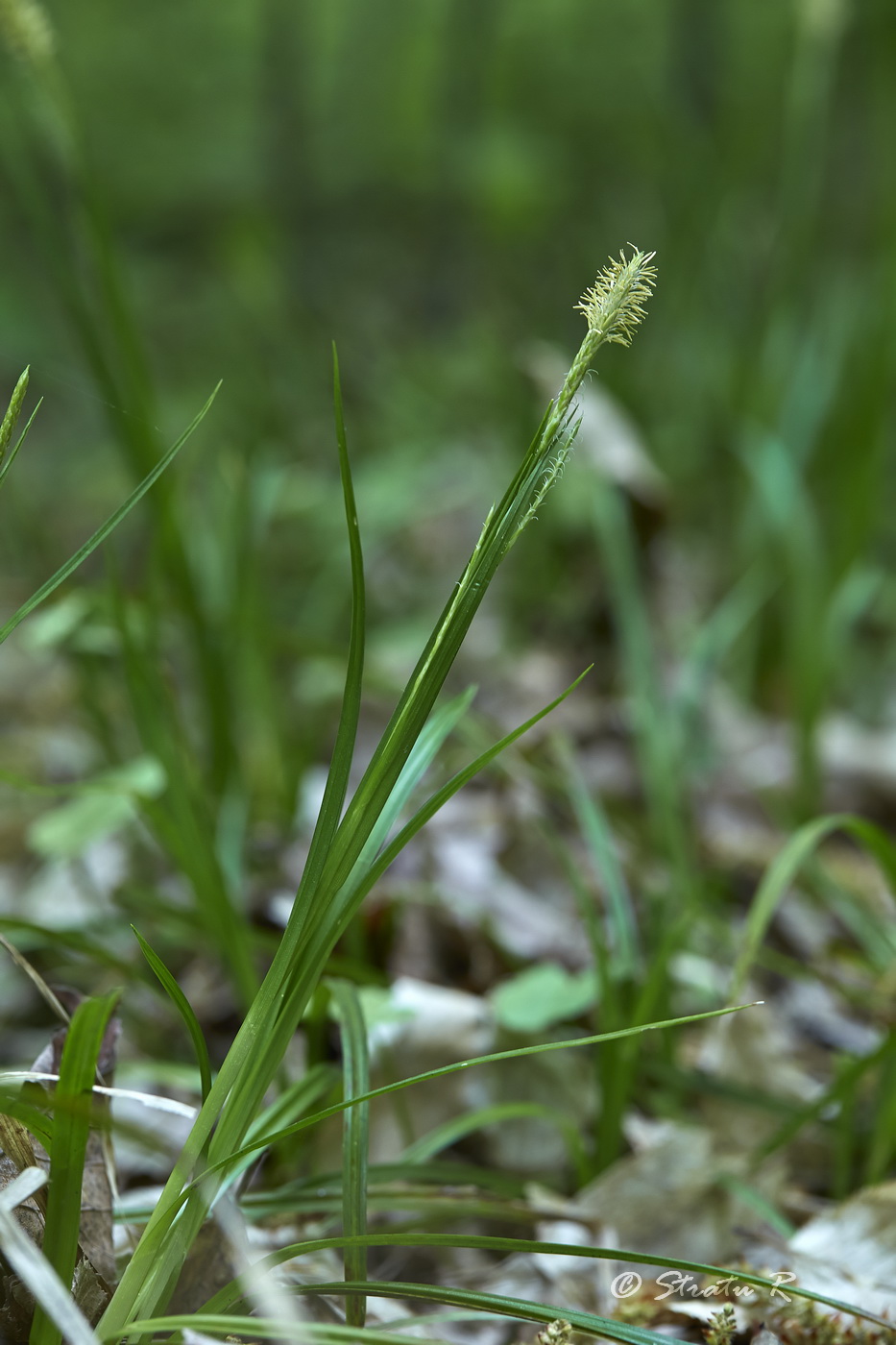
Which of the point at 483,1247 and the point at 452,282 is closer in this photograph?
the point at 483,1247

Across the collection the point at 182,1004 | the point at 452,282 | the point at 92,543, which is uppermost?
the point at 452,282

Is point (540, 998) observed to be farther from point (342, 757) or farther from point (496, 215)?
point (496, 215)

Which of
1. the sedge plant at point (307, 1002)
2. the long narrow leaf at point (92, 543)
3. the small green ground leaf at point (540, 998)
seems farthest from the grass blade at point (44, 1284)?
the small green ground leaf at point (540, 998)

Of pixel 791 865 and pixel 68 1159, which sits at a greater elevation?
pixel 791 865

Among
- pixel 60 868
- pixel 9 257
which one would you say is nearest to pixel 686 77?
pixel 60 868

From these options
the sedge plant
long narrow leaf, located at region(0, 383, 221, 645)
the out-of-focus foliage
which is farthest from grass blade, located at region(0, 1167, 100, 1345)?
the out-of-focus foliage

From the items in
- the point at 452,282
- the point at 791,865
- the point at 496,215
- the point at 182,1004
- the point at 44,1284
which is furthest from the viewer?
the point at 452,282

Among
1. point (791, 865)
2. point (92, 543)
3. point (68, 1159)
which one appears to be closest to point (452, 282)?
point (791, 865)

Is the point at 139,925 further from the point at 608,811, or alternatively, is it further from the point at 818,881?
the point at 818,881

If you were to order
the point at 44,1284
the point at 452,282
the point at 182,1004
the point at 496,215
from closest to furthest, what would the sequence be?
the point at 44,1284 < the point at 182,1004 < the point at 496,215 < the point at 452,282
